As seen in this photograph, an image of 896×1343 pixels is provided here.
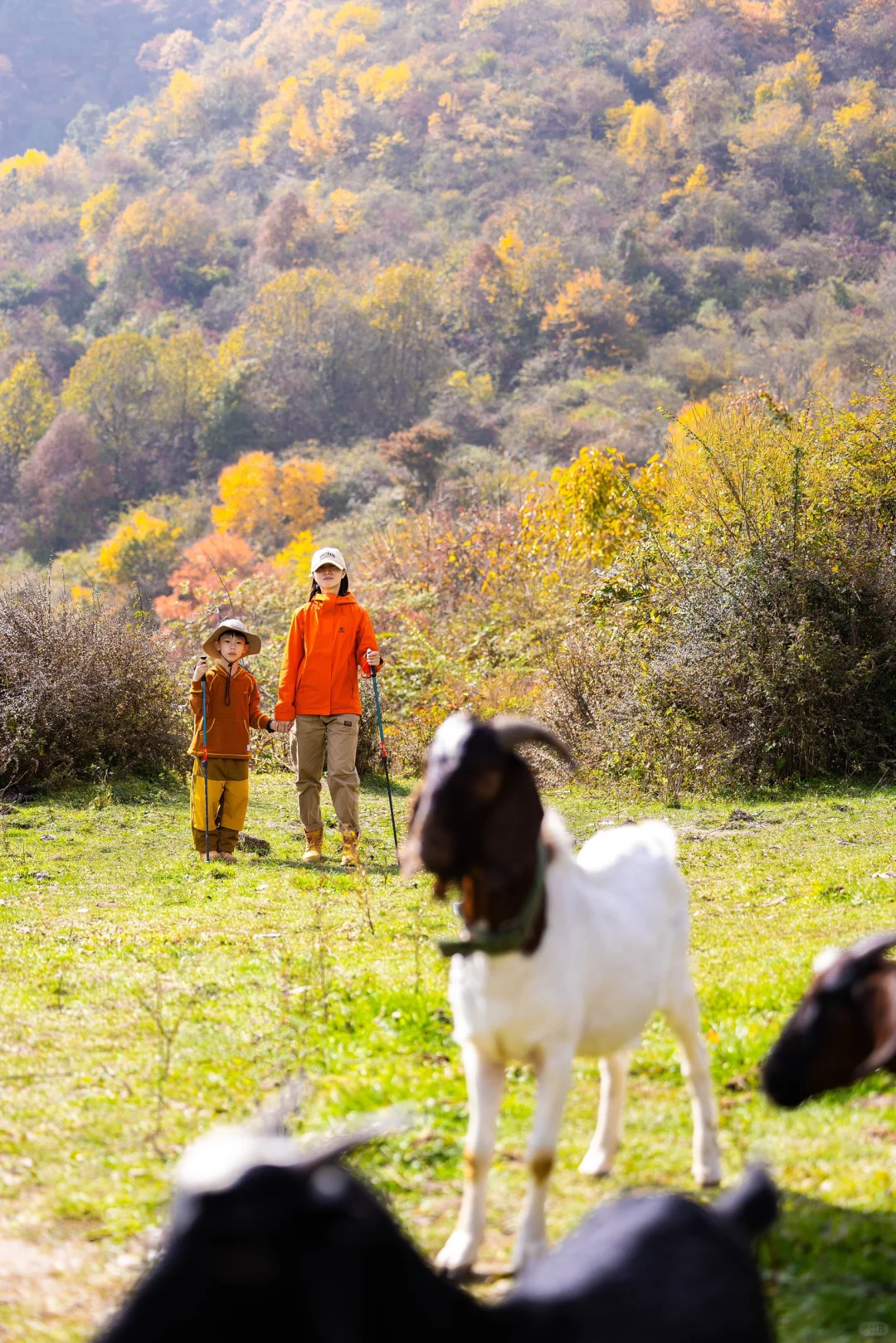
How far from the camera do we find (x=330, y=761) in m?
10.1

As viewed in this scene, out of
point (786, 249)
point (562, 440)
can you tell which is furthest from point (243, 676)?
point (786, 249)

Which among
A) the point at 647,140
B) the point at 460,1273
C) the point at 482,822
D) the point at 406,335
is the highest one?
the point at 647,140

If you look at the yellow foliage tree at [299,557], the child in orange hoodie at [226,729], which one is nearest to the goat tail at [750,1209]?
the child in orange hoodie at [226,729]

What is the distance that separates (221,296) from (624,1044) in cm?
7996

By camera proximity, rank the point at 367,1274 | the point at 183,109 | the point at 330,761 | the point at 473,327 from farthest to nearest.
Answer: the point at 183,109 → the point at 473,327 → the point at 330,761 → the point at 367,1274

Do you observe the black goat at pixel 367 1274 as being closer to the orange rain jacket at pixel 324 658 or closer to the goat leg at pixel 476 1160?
the goat leg at pixel 476 1160

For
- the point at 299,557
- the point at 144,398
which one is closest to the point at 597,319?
the point at 144,398

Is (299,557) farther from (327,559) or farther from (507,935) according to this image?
(507,935)

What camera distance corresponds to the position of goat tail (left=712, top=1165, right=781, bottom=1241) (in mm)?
2248

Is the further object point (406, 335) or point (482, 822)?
point (406, 335)

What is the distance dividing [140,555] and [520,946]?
49136 millimetres

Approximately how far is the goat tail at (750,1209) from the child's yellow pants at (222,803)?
8.60m

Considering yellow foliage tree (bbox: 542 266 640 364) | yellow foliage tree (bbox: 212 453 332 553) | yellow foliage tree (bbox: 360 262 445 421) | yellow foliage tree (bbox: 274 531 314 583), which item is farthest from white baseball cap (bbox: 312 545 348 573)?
yellow foliage tree (bbox: 542 266 640 364)

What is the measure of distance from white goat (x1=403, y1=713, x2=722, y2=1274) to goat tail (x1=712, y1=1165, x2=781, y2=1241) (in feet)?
2.16
